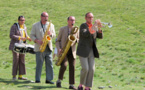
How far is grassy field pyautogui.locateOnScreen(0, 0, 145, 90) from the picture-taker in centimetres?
1252

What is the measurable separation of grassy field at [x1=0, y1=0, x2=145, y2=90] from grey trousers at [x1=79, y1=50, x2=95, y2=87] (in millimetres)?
790

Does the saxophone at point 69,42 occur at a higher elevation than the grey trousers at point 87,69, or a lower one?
higher

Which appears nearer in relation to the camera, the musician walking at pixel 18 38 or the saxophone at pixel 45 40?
the saxophone at pixel 45 40

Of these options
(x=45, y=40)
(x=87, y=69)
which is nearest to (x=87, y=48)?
(x=87, y=69)

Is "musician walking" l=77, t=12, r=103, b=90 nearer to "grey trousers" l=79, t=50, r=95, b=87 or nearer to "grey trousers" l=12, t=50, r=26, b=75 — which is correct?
"grey trousers" l=79, t=50, r=95, b=87

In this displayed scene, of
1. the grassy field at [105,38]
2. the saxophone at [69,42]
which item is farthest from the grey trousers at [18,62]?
the saxophone at [69,42]

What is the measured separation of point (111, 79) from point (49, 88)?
4.88 meters

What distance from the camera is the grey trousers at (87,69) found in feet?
29.3

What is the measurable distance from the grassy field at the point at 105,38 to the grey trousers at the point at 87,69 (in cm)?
79

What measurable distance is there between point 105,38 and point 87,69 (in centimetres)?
1587

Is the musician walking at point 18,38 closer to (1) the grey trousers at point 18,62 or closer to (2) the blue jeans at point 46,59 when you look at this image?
(1) the grey trousers at point 18,62

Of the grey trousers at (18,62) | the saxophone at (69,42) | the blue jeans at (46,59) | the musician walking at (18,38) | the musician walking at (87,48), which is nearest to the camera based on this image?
the musician walking at (87,48)

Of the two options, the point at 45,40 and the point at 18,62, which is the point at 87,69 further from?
the point at 18,62

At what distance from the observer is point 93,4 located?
3675 cm
